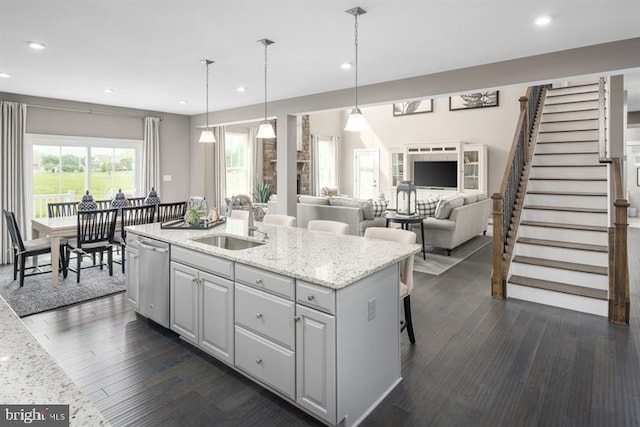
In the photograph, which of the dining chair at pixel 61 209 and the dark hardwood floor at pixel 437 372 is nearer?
the dark hardwood floor at pixel 437 372

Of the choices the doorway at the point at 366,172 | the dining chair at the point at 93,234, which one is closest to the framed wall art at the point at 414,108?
the doorway at the point at 366,172

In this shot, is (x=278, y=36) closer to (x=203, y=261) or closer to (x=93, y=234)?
(x=203, y=261)

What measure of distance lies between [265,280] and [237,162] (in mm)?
7493

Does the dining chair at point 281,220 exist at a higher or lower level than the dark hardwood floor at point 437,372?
higher

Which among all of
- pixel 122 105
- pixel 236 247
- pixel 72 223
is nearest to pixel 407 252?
pixel 236 247

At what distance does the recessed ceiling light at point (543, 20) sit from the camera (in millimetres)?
3073

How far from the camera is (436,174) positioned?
960 centimetres

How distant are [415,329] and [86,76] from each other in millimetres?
5087

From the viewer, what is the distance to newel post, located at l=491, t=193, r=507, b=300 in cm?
418

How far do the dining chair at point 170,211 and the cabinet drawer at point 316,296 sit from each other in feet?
12.4

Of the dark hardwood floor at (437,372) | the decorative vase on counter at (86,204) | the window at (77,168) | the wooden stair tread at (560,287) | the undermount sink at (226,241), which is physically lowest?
the dark hardwood floor at (437,372)

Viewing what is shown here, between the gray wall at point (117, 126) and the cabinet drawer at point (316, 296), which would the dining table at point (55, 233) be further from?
the cabinet drawer at point (316, 296)

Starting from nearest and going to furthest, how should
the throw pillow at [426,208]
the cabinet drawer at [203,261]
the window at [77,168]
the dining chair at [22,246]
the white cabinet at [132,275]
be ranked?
the cabinet drawer at [203,261] < the white cabinet at [132,275] < the dining chair at [22,246] < the window at [77,168] < the throw pillow at [426,208]

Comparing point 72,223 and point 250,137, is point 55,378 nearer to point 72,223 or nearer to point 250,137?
point 72,223
